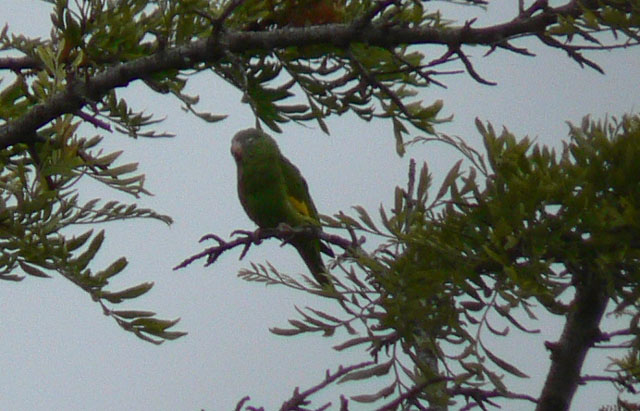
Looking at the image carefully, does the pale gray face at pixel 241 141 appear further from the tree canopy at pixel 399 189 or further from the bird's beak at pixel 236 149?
the tree canopy at pixel 399 189

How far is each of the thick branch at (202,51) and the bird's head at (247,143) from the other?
1.38 meters

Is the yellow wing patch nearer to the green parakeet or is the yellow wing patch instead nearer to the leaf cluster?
the green parakeet

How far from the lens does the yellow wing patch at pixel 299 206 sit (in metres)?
3.65

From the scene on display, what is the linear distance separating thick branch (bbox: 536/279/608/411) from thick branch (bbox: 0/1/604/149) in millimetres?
907

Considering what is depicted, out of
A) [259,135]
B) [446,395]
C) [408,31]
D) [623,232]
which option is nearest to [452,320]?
[446,395]

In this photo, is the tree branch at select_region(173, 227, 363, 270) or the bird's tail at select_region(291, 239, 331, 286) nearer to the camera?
the tree branch at select_region(173, 227, 363, 270)

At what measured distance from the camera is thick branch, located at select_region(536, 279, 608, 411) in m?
1.12

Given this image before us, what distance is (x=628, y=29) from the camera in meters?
1.63

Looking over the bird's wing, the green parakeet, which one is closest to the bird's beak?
the green parakeet

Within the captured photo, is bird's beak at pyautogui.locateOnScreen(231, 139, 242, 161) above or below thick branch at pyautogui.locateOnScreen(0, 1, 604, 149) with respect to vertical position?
above

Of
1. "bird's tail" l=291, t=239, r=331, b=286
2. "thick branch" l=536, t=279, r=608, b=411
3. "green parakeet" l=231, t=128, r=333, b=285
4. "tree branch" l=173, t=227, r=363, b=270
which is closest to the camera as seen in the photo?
"thick branch" l=536, t=279, r=608, b=411

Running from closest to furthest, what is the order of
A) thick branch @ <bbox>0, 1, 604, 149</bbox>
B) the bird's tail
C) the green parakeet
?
thick branch @ <bbox>0, 1, 604, 149</bbox> → the bird's tail → the green parakeet

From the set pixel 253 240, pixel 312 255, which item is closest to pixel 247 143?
pixel 312 255

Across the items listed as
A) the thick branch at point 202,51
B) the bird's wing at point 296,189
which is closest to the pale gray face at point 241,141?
the bird's wing at point 296,189
